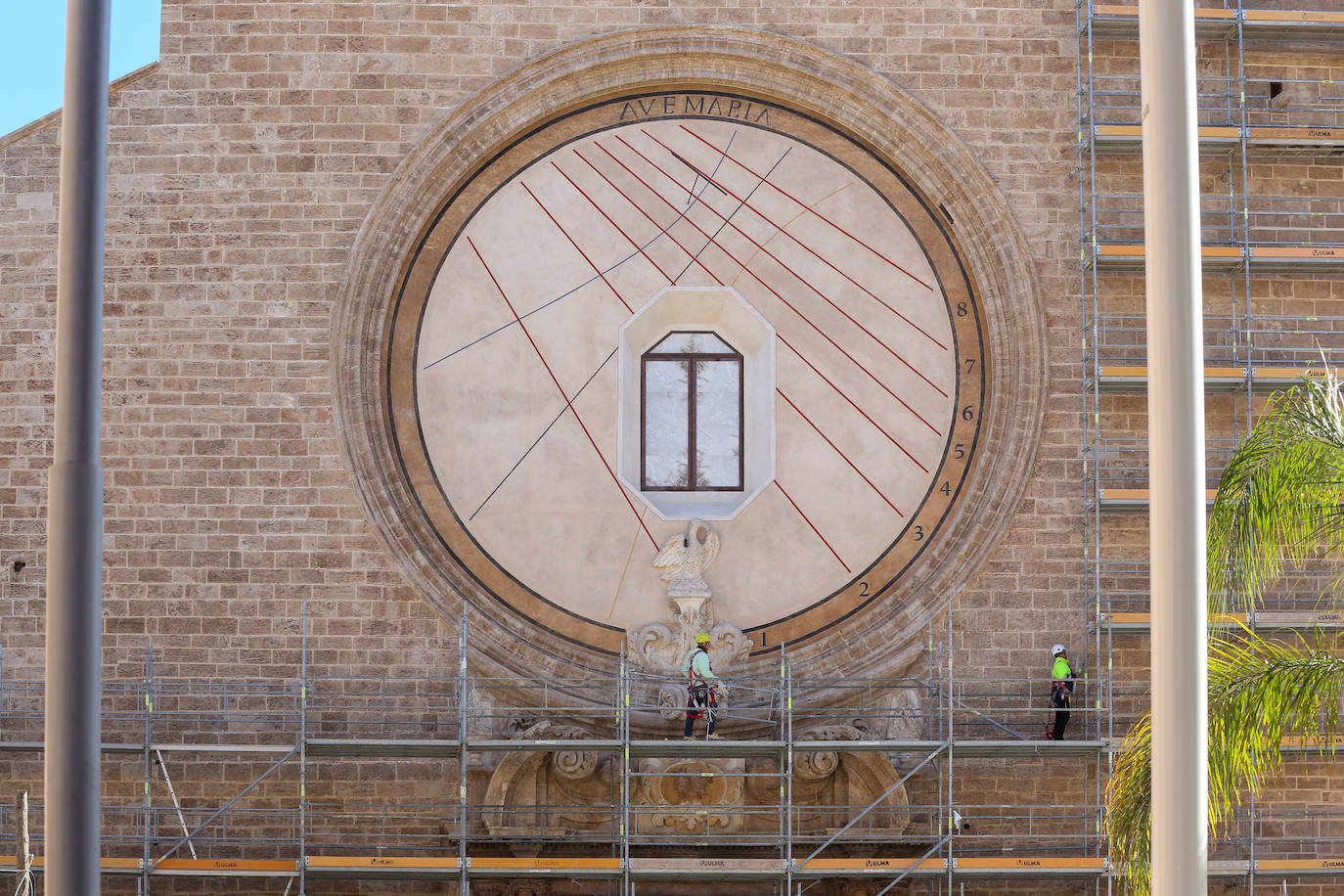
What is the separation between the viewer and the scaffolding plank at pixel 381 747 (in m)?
11.6

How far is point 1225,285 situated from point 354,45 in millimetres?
6753

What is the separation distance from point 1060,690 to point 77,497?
8279 millimetres

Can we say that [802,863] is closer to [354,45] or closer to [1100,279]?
[1100,279]

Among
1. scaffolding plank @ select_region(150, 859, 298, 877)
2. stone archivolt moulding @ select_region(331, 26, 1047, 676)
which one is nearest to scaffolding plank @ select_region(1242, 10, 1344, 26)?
stone archivolt moulding @ select_region(331, 26, 1047, 676)

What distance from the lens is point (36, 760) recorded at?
12.2 metres

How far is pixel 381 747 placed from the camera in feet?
38.5

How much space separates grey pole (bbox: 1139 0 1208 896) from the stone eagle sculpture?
739 centimetres

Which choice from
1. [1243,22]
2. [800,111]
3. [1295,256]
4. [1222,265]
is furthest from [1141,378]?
[800,111]

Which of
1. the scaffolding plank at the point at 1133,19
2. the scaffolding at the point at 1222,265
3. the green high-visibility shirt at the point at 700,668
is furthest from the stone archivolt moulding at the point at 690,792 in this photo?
the scaffolding plank at the point at 1133,19

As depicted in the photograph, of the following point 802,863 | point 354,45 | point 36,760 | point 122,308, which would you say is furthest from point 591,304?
point 36,760

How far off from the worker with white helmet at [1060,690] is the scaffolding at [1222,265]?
0.36 m

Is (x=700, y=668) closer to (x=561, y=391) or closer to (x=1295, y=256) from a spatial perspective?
(x=561, y=391)

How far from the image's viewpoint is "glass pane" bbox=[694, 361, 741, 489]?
13.0 m

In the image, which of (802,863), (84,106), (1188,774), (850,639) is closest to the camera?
(1188,774)
